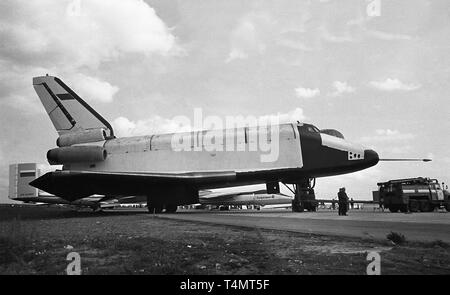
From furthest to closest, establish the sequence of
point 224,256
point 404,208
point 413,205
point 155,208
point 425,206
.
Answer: point 425,206 → point 413,205 → point 404,208 → point 155,208 → point 224,256

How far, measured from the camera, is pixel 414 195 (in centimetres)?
2339

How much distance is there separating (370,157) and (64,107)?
1785cm

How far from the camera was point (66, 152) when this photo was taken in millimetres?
20688

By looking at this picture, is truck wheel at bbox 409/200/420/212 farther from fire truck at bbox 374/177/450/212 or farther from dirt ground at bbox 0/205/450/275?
dirt ground at bbox 0/205/450/275

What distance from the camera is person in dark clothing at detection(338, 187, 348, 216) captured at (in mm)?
17672

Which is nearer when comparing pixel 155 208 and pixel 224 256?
pixel 224 256

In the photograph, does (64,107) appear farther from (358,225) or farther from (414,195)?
(414,195)

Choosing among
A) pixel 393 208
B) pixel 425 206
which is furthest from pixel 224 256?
pixel 425 206

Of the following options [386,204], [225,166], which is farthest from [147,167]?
[386,204]

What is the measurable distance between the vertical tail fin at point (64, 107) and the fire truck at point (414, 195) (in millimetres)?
18745

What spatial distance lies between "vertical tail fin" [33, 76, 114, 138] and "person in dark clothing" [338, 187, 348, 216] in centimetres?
1396

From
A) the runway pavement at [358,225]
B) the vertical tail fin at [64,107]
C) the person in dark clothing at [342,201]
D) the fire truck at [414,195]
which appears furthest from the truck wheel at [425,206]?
the vertical tail fin at [64,107]

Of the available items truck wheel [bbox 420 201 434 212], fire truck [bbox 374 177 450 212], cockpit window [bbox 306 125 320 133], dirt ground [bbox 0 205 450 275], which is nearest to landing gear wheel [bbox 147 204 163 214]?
cockpit window [bbox 306 125 320 133]

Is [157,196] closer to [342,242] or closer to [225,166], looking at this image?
[225,166]
